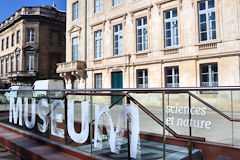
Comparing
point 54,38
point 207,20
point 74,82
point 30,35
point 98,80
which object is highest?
point 30,35

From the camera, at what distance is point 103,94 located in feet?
12.2

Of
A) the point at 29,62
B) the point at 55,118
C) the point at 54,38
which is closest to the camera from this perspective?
the point at 55,118

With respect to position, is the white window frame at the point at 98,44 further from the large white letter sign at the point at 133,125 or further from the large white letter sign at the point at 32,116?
the large white letter sign at the point at 133,125

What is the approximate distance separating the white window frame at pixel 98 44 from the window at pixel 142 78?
5257mm

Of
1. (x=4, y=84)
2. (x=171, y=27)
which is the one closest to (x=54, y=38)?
(x=4, y=84)

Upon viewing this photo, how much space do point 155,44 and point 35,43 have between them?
2370 cm

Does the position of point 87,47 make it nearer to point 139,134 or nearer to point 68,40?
point 68,40

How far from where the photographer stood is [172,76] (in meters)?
15.2

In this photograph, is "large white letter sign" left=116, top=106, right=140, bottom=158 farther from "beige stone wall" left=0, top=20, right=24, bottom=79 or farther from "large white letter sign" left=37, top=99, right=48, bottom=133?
"beige stone wall" left=0, top=20, right=24, bottom=79

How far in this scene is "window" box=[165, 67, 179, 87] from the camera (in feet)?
49.2

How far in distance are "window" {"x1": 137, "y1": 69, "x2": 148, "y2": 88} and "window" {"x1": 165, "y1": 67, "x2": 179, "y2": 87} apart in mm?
1897

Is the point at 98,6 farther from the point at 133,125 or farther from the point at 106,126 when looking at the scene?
the point at 133,125

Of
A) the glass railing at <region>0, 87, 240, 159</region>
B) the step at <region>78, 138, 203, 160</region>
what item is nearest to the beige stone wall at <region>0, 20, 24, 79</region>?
the glass railing at <region>0, 87, 240, 159</region>

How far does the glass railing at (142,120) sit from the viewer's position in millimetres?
2977
